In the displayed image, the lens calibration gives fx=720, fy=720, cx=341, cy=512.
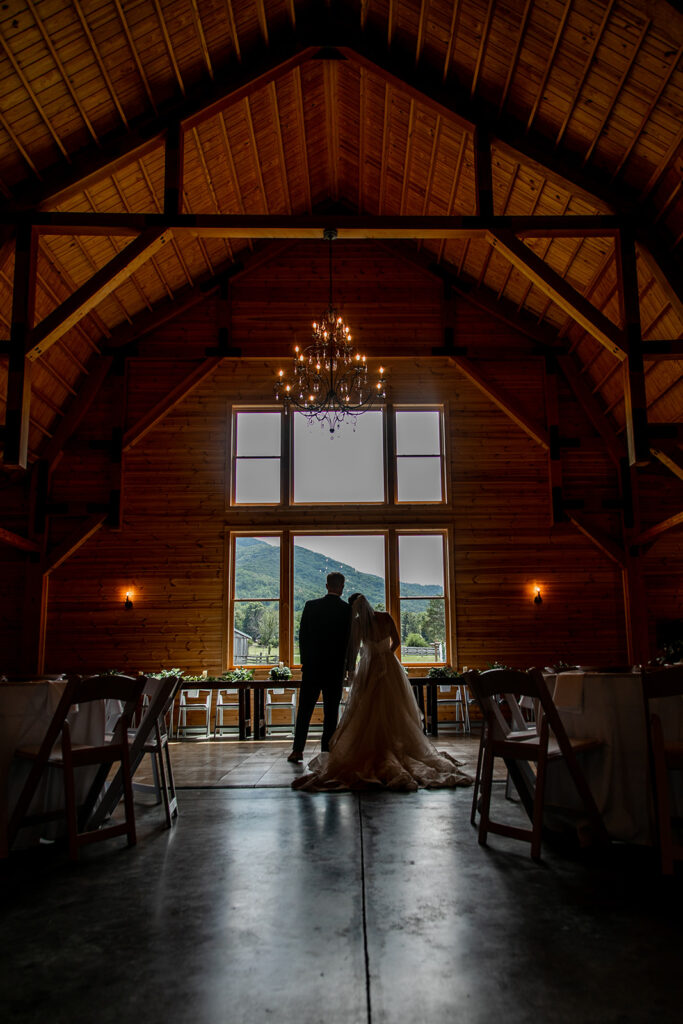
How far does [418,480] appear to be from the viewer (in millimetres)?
12023

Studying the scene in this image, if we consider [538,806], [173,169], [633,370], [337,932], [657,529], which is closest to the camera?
[337,932]

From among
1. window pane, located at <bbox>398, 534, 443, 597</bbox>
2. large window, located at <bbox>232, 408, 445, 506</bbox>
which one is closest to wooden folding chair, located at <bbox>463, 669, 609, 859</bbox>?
window pane, located at <bbox>398, 534, 443, 597</bbox>

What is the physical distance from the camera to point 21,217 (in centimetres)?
780

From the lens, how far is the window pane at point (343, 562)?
38.7 ft

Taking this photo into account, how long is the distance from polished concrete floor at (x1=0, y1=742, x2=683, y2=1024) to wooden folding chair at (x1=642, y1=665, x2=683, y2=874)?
0.13 metres

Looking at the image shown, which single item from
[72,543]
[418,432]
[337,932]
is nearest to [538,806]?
[337,932]

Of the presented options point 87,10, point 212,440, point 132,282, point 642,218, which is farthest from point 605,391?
point 87,10

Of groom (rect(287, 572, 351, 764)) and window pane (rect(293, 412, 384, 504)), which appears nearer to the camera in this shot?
groom (rect(287, 572, 351, 764))

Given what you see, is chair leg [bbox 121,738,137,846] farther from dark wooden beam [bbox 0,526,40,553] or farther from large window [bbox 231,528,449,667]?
large window [bbox 231,528,449,667]

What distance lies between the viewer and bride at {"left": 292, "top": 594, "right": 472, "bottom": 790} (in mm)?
5242

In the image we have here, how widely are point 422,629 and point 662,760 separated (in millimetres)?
8579

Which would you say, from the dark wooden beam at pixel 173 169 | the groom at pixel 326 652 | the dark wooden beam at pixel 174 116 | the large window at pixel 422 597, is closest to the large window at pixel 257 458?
the large window at pixel 422 597

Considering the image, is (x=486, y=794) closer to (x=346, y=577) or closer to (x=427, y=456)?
(x=346, y=577)

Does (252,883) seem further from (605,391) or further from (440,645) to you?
(605,391)
